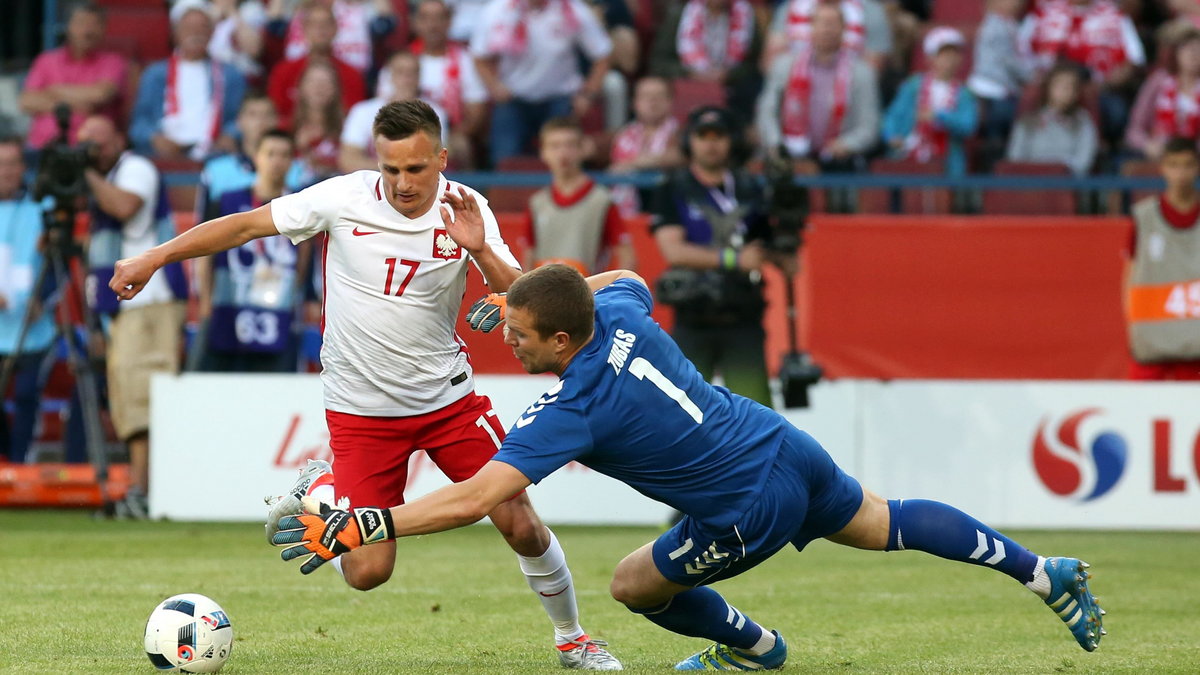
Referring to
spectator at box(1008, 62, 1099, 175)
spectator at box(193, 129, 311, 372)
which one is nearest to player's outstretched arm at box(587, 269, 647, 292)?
spectator at box(193, 129, 311, 372)

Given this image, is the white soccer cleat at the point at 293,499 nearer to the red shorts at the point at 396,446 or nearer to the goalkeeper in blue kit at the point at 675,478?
the red shorts at the point at 396,446

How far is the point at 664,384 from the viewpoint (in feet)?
18.5

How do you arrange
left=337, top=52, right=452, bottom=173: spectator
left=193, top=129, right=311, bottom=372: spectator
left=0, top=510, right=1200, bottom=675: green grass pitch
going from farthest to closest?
left=337, top=52, right=452, bottom=173: spectator < left=193, top=129, right=311, bottom=372: spectator < left=0, top=510, right=1200, bottom=675: green grass pitch

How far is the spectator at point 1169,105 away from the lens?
14.0 metres

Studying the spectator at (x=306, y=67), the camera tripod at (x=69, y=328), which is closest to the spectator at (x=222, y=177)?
the camera tripod at (x=69, y=328)

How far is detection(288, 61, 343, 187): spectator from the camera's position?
13523 mm

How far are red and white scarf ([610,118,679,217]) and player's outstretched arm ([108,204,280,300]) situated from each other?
24.2ft

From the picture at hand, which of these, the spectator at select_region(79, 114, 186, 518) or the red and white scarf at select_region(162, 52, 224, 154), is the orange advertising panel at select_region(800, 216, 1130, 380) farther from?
the red and white scarf at select_region(162, 52, 224, 154)

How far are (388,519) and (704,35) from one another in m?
10.6

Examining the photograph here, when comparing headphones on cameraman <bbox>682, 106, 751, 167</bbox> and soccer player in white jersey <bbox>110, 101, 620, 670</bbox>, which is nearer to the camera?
soccer player in white jersey <bbox>110, 101, 620, 670</bbox>

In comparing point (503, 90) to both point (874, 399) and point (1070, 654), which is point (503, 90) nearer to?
point (874, 399)

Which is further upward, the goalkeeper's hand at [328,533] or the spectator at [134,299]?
the goalkeeper's hand at [328,533]

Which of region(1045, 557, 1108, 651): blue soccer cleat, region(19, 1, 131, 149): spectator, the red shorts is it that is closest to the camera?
region(1045, 557, 1108, 651): blue soccer cleat

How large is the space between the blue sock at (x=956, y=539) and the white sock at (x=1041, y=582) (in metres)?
0.01
